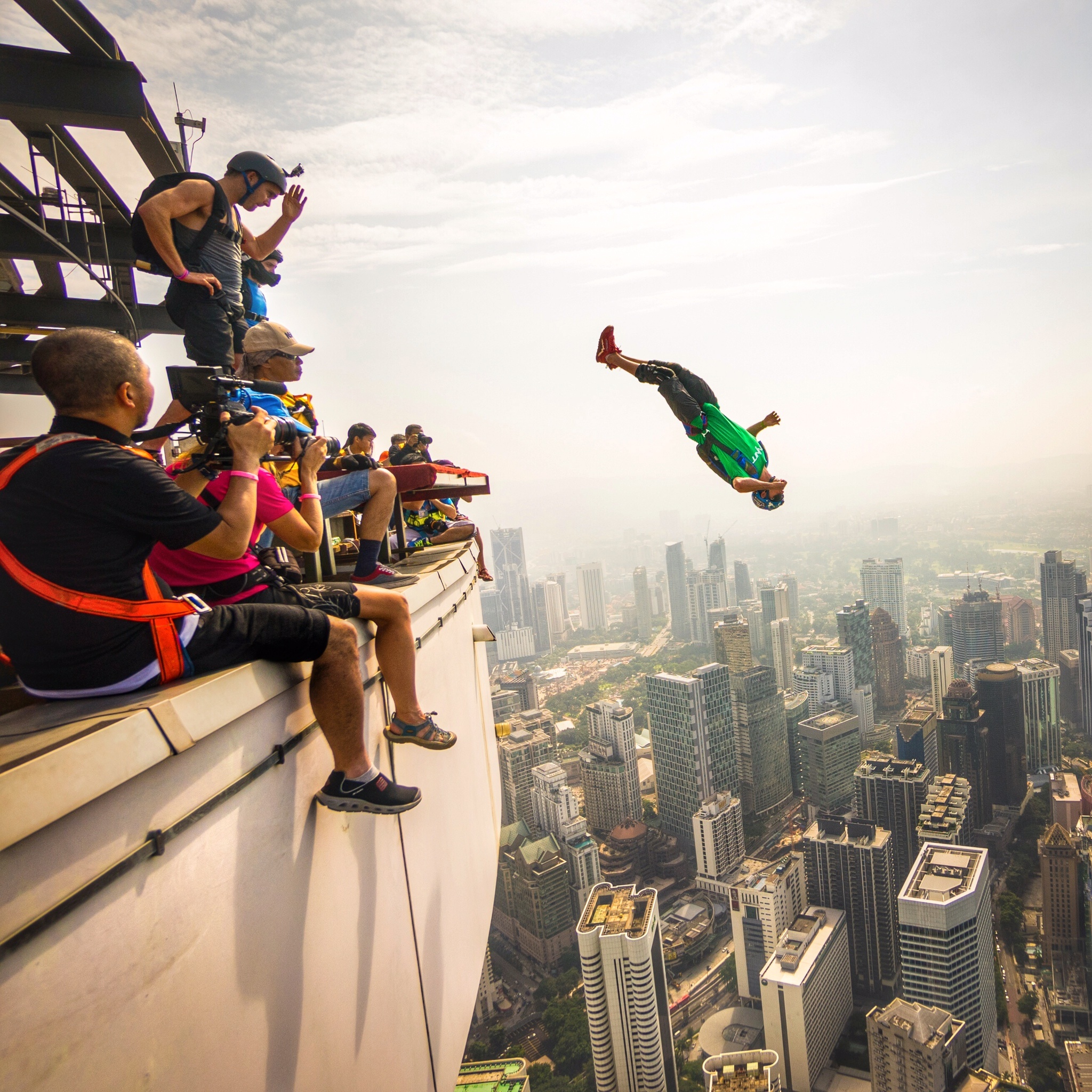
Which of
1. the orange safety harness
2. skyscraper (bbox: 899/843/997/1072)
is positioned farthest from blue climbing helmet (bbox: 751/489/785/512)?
skyscraper (bbox: 899/843/997/1072)

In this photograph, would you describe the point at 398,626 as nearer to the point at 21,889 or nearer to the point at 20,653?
the point at 20,653

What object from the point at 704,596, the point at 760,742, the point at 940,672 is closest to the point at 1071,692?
the point at 940,672

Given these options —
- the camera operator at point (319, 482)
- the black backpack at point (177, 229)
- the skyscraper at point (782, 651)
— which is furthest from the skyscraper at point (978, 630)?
the black backpack at point (177, 229)

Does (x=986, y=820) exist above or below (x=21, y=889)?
below

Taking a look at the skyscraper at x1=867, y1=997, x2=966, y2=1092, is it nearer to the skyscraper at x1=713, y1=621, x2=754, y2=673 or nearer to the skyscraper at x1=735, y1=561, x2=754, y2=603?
the skyscraper at x1=713, y1=621, x2=754, y2=673

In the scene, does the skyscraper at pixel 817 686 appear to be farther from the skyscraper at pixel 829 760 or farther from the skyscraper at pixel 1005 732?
the skyscraper at pixel 1005 732

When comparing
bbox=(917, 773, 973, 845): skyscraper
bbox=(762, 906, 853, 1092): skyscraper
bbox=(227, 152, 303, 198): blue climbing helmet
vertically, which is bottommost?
bbox=(762, 906, 853, 1092): skyscraper

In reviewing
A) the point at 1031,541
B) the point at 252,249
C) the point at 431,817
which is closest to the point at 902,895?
the point at 431,817
